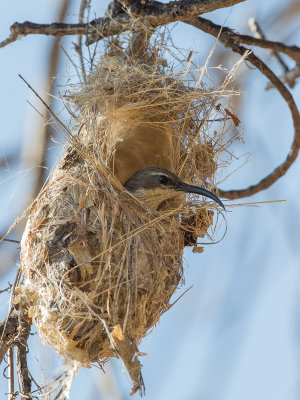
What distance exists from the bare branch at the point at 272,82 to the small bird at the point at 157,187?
87 cm

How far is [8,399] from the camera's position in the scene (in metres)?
4.36

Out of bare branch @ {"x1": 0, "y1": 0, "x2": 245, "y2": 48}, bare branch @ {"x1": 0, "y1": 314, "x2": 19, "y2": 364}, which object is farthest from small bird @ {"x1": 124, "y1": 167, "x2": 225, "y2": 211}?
bare branch @ {"x1": 0, "y1": 314, "x2": 19, "y2": 364}

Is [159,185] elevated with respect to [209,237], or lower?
elevated

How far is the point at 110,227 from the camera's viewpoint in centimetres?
402

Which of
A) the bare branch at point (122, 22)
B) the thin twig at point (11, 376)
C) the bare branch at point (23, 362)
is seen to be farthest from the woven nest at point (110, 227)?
the thin twig at point (11, 376)

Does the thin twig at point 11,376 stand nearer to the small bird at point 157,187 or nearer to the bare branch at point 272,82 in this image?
the small bird at point 157,187

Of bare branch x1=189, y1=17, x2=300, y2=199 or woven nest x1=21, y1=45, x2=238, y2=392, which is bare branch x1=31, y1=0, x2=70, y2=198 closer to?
woven nest x1=21, y1=45, x2=238, y2=392

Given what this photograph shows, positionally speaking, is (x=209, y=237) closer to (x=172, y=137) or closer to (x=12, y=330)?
(x=172, y=137)

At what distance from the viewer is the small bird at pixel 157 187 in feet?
15.9

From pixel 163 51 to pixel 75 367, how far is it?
91.6 inches

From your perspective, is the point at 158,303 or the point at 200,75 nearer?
the point at 158,303

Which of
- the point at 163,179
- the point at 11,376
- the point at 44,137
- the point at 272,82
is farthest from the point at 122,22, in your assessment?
the point at 11,376

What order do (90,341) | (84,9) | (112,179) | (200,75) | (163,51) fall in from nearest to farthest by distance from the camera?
(90,341), (112,179), (200,75), (163,51), (84,9)

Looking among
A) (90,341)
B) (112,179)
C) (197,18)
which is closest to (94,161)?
(112,179)
